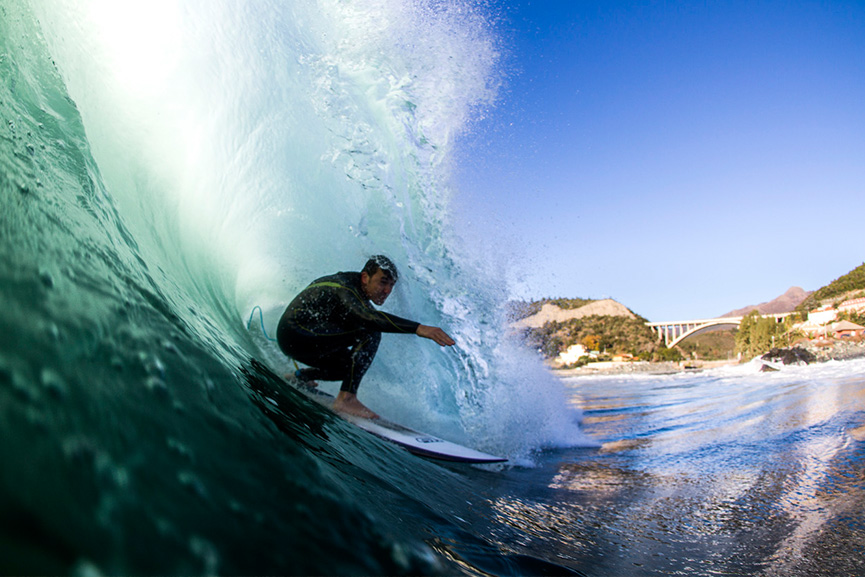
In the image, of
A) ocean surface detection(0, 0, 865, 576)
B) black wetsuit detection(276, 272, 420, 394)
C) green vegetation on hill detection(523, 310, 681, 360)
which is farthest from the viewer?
green vegetation on hill detection(523, 310, 681, 360)

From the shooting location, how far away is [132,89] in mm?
4340

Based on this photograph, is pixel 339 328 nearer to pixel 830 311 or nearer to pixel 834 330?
pixel 834 330

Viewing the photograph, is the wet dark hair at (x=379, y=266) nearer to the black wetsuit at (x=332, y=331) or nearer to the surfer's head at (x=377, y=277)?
the surfer's head at (x=377, y=277)

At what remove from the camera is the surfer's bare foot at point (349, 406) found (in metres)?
3.66

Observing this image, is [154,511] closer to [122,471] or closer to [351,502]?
[122,471]

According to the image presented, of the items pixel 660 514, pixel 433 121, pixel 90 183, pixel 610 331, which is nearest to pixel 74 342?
pixel 90 183

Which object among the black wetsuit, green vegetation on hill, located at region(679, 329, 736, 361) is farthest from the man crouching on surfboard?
green vegetation on hill, located at region(679, 329, 736, 361)

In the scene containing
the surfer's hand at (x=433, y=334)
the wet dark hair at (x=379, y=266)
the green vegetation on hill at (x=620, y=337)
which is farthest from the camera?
the green vegetation on hill at (x=620, y=337)

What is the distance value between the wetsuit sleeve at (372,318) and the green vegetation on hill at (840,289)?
55.7 meters

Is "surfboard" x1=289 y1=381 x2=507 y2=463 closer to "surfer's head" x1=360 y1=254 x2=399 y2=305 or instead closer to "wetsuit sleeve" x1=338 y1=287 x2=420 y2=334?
"wetsuit sleeve" x1=338 y1=287 x2=420 y2=334

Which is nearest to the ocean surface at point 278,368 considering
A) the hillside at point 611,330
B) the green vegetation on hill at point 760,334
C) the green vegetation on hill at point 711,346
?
the hillside at point 611,330

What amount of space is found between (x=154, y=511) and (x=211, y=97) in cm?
491

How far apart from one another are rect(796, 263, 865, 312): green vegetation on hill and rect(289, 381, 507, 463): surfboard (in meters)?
55.1

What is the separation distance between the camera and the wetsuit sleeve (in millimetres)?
3432
